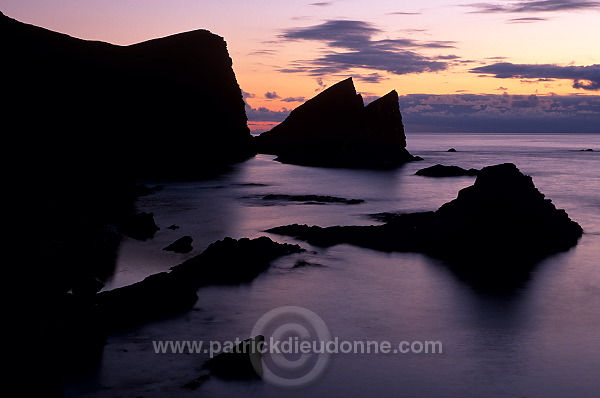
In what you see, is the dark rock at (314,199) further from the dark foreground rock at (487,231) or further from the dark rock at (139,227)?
the dark rock at (139,227)

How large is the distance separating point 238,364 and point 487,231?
18.5 metres

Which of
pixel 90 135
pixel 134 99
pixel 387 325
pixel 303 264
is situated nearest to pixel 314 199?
pixel 303 264

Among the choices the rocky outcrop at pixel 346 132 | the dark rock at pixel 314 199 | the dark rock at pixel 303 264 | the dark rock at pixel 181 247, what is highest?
the rocky outcrop at pixel 346 132

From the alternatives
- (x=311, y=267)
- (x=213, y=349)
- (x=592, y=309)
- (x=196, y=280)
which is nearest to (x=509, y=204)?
(x=592, y=309)

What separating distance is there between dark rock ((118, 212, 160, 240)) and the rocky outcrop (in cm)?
6863

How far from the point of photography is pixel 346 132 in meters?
111

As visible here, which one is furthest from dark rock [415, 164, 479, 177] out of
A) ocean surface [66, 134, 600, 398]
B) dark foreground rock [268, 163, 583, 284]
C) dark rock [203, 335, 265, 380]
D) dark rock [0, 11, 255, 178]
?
dark rock [203, 335, 265, 380]

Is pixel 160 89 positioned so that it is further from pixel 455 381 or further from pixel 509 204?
pixel 455 381

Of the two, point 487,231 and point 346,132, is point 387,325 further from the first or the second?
point 346,132

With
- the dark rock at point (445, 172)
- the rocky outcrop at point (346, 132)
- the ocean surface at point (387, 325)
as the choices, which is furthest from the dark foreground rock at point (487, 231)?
the rocky outcrop at point (346, 132)

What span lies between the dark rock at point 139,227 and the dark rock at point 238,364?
57.4 ft

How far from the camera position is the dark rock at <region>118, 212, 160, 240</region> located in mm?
31930

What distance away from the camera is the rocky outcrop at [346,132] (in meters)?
105

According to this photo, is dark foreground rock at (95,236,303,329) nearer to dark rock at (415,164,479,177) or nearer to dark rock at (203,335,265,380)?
dark rock at (203,335,265,380)
